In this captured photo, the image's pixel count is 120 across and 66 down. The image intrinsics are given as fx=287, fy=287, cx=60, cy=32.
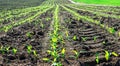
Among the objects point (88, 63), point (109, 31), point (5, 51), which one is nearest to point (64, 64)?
point (88, 63)

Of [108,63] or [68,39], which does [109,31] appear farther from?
[108,63]

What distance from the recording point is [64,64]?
8625mm

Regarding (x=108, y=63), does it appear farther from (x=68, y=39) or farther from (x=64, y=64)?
(x=68, y=39)

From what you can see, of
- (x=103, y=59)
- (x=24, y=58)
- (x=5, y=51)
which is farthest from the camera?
(x=5, y=51)

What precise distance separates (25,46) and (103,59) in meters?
4.12

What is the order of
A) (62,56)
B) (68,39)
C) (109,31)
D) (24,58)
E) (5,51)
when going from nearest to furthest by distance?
(62,56) → (24,58) → (5,51) → (68,39) → (109,31)

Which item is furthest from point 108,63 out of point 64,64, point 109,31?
point 109,31

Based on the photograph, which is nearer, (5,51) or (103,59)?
(103,59)

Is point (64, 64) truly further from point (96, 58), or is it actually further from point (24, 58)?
point (24, 58)

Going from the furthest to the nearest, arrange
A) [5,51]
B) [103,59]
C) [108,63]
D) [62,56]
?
1. [5,51]
2. [62,56]
3. [103,59]
4. [108,63]

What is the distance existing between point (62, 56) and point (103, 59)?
4.64 feet

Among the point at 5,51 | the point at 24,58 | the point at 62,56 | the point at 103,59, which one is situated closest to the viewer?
the point at 103,59

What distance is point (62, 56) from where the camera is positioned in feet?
31.1

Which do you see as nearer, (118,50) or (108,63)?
(108,63)
